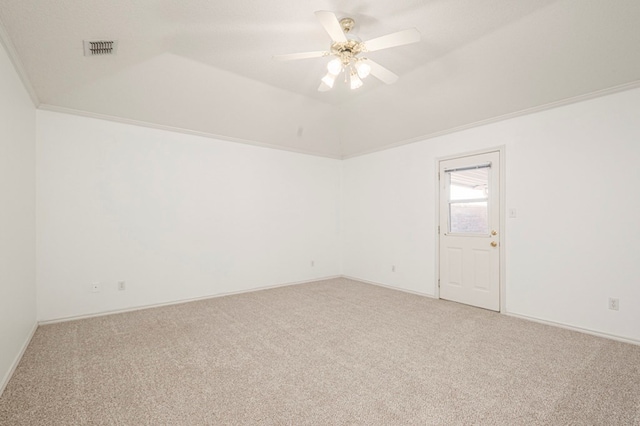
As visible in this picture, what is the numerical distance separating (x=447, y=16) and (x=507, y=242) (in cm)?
273

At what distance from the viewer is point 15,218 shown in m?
2.56

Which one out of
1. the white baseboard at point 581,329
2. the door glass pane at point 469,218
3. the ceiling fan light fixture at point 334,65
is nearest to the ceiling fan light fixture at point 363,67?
the ceiling fan light fixture at point 334,65

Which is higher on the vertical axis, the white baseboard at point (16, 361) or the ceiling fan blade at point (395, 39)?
the ceiling fan blade at point (395, 39)

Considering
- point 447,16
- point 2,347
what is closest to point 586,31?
point 447,16

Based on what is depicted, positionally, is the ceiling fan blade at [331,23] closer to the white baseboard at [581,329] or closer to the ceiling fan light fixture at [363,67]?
the ceiling fan light fixture at [363,67]

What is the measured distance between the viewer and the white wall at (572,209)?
9.74 ft

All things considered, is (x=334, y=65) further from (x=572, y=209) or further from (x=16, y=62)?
(x=572, y=209)

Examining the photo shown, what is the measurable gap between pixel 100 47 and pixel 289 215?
11.4 ft

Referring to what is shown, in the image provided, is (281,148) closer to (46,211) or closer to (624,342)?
(46,211)

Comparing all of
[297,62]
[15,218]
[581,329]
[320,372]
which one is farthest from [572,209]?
[15,218]

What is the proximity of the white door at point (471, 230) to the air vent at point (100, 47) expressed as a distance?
424cm

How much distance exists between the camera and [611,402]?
77.2 inches

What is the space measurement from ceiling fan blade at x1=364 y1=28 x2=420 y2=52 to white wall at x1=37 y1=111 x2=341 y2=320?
3.16 meters

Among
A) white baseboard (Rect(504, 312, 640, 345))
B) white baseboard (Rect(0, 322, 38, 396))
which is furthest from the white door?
white baseboard (Rect(0, 322, 38, 396))
